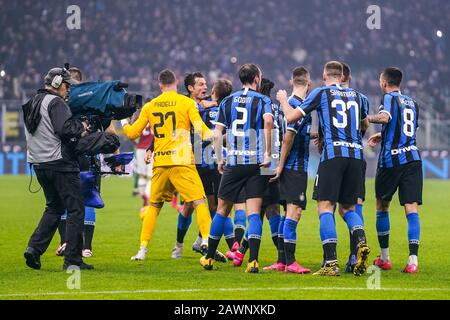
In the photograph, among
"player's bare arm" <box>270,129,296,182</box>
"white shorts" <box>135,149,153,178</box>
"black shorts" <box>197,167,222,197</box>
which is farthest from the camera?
"white shorts" <box>135,149,153,178</box>

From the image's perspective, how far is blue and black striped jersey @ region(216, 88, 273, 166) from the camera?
987 cm

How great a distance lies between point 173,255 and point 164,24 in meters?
27.8

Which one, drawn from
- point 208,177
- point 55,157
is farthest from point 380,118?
point 55,157

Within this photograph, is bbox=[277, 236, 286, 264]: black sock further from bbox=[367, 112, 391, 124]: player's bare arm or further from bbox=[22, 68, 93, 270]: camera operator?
bbox=[22, 68, 93, 270]: camera operator

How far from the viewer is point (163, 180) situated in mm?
10656

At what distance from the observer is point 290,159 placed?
991 cm

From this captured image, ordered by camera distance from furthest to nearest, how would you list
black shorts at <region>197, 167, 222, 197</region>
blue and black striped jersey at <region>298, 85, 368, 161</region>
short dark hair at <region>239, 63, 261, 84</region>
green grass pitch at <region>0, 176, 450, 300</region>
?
black shorts at <region>197, 167, 222, 197</region>
short dark hair at <region>239, 63, 261, 84</region>
blue and black striped jersey at <region>298, 85, 368, 161</region>
green grass pitch at <region>0, 176, 450, 300</region>

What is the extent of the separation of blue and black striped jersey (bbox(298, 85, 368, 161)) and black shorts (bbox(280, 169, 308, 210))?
472mm

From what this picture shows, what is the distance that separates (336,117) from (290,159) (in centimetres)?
76

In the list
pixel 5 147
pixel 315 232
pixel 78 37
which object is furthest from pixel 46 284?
pixel 78 37

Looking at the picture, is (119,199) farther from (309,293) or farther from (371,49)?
(371,49)

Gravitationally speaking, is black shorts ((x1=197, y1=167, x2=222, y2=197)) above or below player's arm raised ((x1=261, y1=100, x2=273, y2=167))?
below

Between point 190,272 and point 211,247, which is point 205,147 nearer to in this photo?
point 211,247

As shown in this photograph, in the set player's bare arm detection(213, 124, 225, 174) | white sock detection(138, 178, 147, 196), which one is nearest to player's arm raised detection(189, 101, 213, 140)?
player's bare arm detection(213, 124, 225, 174)
